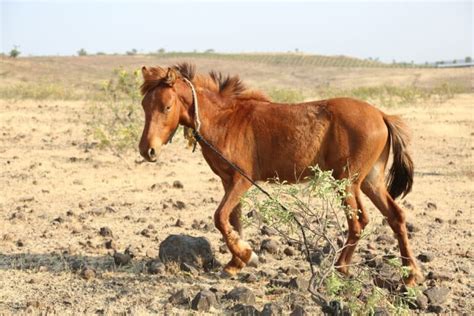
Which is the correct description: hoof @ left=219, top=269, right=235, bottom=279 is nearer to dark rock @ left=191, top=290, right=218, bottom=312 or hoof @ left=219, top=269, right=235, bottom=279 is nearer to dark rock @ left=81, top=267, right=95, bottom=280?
dark rock @ left=191, top=290, right=218, bottom=312

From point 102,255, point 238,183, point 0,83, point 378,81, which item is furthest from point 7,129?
point 378,81

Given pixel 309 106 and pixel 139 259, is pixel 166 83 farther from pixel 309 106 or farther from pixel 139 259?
pixel 139 259

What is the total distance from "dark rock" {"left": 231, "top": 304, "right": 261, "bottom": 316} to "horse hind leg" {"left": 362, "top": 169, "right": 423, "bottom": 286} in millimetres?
1884

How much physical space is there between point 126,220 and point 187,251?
2579mm

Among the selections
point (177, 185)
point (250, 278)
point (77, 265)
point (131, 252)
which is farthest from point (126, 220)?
point (250, 278)

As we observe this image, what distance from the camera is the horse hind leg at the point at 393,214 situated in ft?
22.4

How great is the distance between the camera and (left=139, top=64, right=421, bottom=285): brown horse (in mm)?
6902

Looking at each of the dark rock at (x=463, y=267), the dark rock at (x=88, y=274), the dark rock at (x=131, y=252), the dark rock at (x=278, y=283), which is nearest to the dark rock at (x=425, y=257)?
the dark rock at (x=463, y=267)

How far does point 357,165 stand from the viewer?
701 centimetres

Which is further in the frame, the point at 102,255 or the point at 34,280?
the point at 102,255

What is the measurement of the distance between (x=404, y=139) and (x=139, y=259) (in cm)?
332

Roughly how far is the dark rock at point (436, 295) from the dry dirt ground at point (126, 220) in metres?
0.09

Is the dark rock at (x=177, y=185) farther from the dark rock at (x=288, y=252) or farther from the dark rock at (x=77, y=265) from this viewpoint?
the dark rock at (x=77, y=265)

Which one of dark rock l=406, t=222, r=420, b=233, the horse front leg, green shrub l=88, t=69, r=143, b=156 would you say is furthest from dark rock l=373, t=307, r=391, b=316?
green shrub l=88, t=69, r=143, b=156
